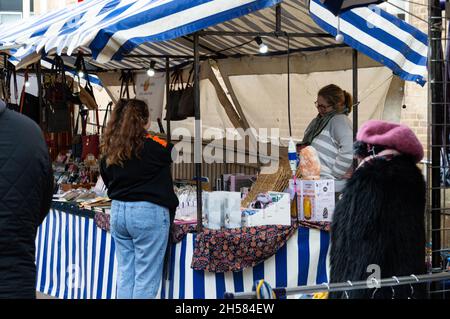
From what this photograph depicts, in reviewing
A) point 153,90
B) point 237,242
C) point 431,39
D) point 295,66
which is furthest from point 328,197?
point 153,90

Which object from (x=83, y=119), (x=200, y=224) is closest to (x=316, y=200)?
(x=200, y=224)

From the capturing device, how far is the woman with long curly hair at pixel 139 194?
6055 millimetres

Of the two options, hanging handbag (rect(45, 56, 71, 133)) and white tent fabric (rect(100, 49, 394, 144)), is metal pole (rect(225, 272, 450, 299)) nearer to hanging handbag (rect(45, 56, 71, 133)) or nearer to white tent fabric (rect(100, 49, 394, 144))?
white tent fabric (rect(100, 49, 394, 144))

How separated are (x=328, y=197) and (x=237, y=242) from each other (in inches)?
32.0

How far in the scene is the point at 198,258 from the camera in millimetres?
6082

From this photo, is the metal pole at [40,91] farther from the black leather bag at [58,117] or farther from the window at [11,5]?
the window at [11,5]

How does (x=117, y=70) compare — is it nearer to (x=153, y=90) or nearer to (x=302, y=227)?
(x=153, y=90)

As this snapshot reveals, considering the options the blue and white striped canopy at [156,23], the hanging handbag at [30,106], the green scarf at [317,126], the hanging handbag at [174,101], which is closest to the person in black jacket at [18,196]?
the blue and white striped canopy at [156,23]

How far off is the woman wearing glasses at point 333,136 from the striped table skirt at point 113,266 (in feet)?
2.44

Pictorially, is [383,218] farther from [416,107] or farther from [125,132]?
[416,107]

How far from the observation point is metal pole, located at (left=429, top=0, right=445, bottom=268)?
179 inches

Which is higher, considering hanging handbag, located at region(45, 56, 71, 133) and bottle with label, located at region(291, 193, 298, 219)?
hanging handbag, located at region(45, 56, 71, 133)

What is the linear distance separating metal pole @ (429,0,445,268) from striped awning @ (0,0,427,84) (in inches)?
59.8

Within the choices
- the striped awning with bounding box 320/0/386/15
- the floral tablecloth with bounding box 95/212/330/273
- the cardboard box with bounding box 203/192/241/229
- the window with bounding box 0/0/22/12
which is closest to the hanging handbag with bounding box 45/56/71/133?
the cardboard box with bounding box 203/192/241/229
